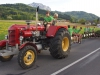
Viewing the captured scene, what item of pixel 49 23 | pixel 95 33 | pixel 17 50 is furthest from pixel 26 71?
pixel 95 33

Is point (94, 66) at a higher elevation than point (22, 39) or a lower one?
lower

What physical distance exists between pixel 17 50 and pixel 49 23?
Result: 2.15 m

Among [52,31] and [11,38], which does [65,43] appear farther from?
[11,38]

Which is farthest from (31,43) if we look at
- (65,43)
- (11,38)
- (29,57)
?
(65,43)

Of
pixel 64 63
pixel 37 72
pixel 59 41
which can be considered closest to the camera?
pixel 37 72

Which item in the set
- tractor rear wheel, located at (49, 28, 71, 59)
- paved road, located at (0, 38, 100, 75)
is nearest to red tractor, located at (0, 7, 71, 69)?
tractor rear wheel, located at (49, 28, 71, 59)

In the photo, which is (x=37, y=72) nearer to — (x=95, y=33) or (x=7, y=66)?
(x=7, y=66)

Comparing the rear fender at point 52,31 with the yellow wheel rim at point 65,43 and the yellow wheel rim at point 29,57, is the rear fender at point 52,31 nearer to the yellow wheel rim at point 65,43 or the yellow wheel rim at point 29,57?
the yellow wheel rim at point 65,43

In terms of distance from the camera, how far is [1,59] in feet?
25.5

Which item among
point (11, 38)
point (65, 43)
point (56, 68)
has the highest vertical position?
point (11, 38)

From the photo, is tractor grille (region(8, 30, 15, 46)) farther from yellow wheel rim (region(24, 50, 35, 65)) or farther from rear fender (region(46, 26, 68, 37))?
rear fender (region(46, 26, 68, 37))

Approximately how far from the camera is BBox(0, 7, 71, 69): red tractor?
22.1 ft

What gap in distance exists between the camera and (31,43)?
6.96 m

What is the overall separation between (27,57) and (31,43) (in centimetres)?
55
